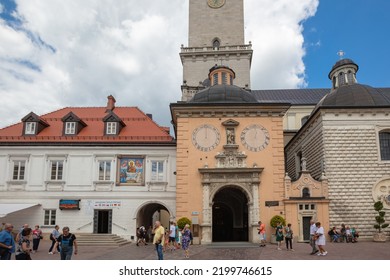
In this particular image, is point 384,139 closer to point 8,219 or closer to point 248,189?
point 248,189

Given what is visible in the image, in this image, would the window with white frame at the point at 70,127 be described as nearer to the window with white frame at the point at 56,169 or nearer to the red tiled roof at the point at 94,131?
the red tiled roof at the point at 94,131

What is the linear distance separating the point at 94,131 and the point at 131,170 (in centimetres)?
487

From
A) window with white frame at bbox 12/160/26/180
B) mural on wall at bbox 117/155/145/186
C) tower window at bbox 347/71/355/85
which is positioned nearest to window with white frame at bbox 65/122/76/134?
window with white frame at bbox 12/160/26/180

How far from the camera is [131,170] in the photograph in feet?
86.7

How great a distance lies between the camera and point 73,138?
1072 inches

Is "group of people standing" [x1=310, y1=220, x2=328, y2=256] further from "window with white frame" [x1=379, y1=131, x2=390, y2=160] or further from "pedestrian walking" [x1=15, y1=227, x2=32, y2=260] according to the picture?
"window with white frame" [x1=379, y1=131, x2=390, y2=160]

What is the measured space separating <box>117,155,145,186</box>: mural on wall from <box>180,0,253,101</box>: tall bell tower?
19.0 meters

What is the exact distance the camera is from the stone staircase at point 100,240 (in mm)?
23203

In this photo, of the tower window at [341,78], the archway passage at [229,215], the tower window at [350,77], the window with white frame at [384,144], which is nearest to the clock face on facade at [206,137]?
the archway passage at [229,215]

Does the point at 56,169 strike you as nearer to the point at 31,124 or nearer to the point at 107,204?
the point at 31,124

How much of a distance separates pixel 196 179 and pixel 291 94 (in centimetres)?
2694

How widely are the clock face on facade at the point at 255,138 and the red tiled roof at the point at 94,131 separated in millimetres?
6069

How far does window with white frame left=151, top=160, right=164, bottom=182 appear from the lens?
26.4m

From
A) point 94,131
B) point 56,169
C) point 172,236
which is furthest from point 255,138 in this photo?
point 56,169
